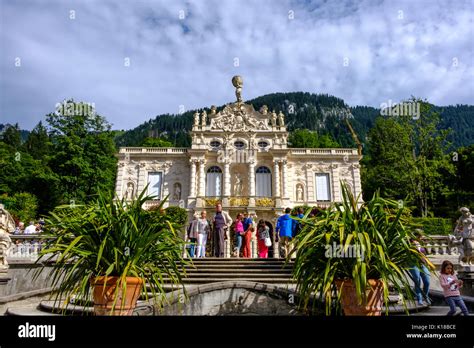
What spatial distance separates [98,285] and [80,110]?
86.9 ft

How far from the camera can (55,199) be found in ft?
105

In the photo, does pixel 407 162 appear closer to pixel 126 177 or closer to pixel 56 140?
pixel 126 177

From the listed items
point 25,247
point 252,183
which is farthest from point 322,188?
point 25,247

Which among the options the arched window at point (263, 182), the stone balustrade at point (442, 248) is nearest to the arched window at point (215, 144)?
the arched window at point (263, 182)

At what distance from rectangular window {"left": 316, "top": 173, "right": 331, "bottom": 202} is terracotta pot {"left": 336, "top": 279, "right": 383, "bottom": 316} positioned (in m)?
25.0

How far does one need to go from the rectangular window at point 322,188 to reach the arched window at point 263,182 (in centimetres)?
394

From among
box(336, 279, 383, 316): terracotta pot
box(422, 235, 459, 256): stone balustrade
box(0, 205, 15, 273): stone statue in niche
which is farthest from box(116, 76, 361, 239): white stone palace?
box(336, 279, 383, 316): terracotta pot

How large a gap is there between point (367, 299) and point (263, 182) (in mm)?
25047

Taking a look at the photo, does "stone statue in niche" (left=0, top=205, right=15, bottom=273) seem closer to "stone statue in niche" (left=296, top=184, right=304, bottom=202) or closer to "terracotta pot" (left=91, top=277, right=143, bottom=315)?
"terracotta pot" (left=91, top=277, right=143, bottom=315)

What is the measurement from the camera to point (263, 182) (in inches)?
1176

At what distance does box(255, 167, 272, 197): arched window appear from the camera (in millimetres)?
29656

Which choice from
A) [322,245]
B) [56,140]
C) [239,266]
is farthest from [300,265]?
[56,140]

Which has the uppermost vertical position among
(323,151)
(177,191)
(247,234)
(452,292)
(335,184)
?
(323,151)

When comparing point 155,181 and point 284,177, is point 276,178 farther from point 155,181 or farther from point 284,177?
point 155,181
